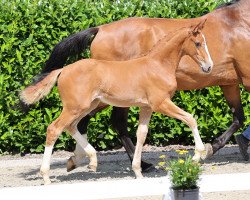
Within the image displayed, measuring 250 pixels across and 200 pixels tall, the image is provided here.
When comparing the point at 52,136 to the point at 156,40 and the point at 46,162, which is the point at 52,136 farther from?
the point at 156,40

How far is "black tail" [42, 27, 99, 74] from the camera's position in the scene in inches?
364

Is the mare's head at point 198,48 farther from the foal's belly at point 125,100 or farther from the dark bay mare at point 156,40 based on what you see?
the dark bay mare at point 156,40

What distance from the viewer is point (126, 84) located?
26.9 feet

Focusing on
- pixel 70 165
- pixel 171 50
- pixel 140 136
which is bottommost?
pixel 70 165

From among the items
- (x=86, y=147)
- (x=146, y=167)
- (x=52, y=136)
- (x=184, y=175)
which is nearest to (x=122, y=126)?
(x=146, y=167)

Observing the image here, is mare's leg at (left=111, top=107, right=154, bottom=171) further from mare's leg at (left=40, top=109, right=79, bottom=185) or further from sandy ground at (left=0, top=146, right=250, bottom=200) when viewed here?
mare's leg at (left=40, top=109, right=79, bottom=185)

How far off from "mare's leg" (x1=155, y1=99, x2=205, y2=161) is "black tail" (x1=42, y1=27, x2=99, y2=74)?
1.63m

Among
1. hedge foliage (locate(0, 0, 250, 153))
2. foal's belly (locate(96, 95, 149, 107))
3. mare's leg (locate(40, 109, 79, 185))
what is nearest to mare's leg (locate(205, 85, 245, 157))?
hedge foliage (locate(0, 0, 250, 153))

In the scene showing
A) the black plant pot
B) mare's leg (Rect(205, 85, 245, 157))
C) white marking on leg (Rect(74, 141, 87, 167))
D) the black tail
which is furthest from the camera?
mare's leg (Rect(205, 85, 245, 157))

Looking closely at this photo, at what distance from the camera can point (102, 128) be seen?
10.6 meters

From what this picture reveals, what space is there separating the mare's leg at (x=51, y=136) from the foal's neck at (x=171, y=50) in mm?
1134

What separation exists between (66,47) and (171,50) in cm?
155

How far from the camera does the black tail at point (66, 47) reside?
925 cm

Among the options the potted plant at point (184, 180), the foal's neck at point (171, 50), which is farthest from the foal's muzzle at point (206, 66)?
the potted plant at point (184, 180)
